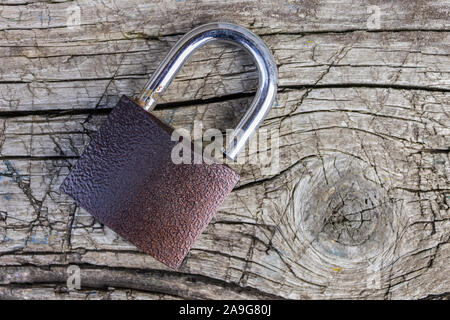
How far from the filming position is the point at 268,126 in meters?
1.39

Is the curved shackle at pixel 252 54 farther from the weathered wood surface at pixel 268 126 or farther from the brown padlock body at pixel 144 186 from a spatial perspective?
the weathered wood surface at pixel 268 126

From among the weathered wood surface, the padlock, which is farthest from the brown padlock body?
the weathered wood surface

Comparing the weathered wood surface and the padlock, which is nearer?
the padlock

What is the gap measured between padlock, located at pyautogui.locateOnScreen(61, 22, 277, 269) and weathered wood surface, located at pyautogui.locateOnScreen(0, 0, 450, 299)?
0.21m

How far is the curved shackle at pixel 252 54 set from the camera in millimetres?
1170

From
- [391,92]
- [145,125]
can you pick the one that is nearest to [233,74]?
[145,125]

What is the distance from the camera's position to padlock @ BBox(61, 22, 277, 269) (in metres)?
1.17

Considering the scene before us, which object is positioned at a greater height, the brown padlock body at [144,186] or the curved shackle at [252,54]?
the curved shackle at [252,54]

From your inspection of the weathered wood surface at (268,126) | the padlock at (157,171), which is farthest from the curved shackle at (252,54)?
the weathered wood surface at (268,126)

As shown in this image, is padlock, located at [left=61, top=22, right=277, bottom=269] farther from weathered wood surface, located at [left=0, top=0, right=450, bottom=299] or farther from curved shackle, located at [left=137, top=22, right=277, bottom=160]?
weathered wood surface, located at [left=0, top=0, right=450, bottom=299]

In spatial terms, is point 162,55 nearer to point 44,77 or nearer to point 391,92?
point 44,77

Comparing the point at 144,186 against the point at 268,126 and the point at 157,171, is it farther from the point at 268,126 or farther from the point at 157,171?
the point at 268,126

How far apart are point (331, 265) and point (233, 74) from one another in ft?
2.45

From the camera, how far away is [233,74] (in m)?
1.38
